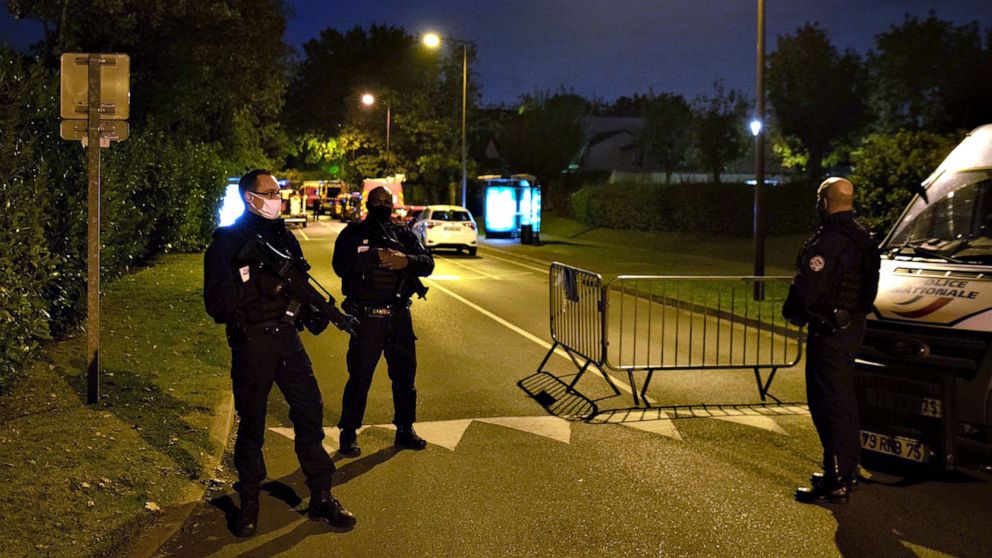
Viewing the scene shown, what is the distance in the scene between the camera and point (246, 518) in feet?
17.5

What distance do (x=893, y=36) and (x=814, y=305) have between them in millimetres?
34063

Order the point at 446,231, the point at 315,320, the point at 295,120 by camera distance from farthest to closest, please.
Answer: the point at 295,120
the point at 446,231
the point at 315,320

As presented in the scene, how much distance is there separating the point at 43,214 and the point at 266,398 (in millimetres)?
4009

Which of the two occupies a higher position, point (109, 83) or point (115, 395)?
point (109, 83)

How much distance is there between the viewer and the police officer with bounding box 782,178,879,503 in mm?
5832

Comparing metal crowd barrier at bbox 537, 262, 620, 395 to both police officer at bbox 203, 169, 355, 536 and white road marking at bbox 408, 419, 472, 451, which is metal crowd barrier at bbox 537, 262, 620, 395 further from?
police officer at bbox 203, 169, 355, 536

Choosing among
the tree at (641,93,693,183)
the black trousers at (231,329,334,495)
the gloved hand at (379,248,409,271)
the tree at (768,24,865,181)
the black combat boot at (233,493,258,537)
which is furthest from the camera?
the tree at (641,93,693,183)

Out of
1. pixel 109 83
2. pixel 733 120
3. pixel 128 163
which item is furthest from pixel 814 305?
pixel 733 120

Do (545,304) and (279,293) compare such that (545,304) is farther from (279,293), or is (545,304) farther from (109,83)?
(279,293)

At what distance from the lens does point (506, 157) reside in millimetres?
61531

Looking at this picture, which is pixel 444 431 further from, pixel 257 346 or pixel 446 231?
pixel 446 231

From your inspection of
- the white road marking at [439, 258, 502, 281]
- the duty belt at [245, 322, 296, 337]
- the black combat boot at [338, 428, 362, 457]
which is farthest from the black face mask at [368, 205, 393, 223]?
the white road marking at [439, 258, 502, 281]

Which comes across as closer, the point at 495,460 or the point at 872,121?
the point at 495,460

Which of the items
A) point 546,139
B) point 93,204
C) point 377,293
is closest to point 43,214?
point 93,204
